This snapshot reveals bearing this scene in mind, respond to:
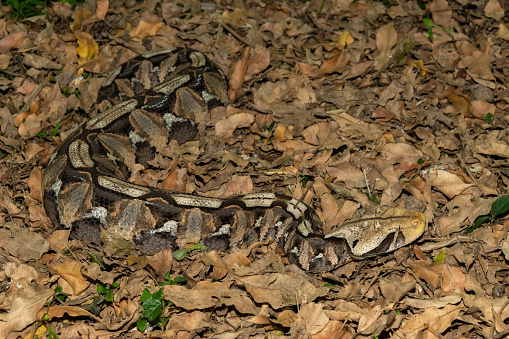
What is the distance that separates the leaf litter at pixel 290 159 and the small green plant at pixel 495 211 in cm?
3

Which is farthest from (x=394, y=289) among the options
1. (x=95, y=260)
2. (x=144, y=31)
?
(x=144, y=31)

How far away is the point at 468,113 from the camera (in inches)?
297

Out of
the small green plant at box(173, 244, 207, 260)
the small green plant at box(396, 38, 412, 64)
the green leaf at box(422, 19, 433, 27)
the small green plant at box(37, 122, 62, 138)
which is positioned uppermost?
the green leaf at box(422, 19, 433, 27)

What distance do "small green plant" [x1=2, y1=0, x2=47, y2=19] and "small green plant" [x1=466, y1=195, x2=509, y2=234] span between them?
8.49 metres

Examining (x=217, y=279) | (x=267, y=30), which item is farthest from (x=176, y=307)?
(x=267, y=30)

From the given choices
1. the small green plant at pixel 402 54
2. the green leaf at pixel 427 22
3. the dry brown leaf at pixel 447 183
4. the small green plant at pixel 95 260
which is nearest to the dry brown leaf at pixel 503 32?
the green leaf at pixel 427 22

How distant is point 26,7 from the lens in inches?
379

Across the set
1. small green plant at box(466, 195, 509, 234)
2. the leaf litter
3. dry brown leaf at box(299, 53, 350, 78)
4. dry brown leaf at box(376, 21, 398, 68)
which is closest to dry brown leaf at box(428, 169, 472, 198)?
the leaf litter

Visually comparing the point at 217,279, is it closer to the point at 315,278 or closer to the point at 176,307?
the point at 176,307

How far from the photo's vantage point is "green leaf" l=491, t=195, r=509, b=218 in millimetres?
5578

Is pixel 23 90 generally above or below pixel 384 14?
below

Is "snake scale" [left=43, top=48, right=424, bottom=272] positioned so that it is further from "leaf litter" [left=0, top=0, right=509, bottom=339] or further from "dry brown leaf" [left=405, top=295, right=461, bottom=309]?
"dry brown leaf" [left=405, top=295, right=461, bottom=309]

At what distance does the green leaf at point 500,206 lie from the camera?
5.58m

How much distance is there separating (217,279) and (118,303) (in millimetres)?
1075
